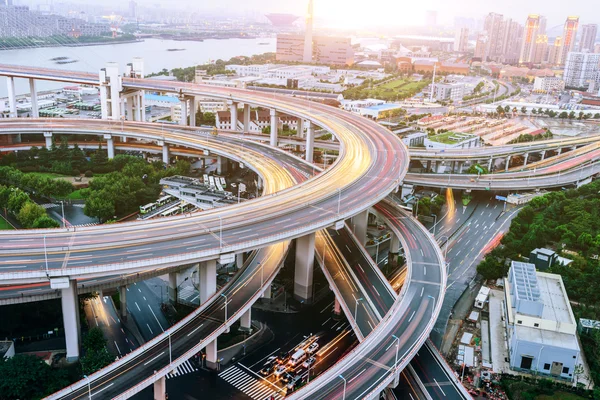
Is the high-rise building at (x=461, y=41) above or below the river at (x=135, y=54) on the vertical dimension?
above

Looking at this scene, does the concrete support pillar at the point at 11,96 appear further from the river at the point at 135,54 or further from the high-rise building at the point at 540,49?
the high-rise building at the point at 540,49

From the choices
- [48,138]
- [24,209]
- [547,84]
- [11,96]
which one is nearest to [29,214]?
[24,209]

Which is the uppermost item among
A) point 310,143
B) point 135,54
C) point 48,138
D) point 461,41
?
point 461,41

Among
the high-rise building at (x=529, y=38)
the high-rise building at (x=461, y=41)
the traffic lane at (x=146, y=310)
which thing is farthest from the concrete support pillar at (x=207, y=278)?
the high-rise building at (x=461, y=41)

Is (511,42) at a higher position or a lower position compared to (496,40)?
lower

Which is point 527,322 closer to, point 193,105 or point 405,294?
point 405,294

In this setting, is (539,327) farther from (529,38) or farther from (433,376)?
(529,38)
